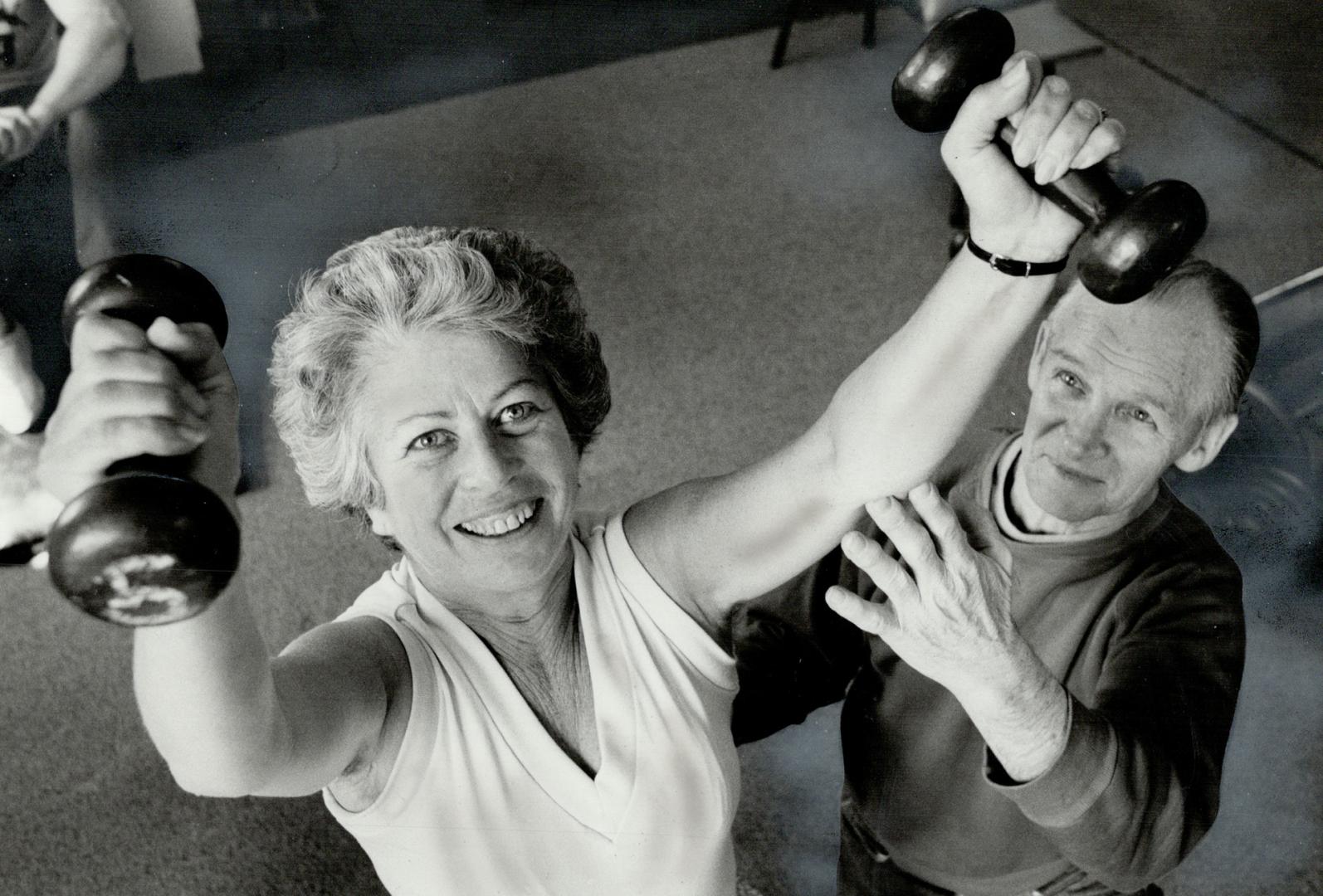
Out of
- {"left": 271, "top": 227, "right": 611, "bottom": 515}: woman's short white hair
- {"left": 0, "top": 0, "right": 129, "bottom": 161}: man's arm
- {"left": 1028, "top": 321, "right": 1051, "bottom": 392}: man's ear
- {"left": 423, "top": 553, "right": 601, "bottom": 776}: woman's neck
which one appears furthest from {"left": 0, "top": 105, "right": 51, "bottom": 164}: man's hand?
{"left": 1028, "top": 321, "right": 1051, "bottom": 392}: man's ear

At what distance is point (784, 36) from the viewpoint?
80 cm

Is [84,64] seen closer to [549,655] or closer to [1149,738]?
[549,655]

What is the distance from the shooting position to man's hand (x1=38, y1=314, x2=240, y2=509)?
439mm

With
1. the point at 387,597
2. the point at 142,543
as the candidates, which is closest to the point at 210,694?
the point at 142,543

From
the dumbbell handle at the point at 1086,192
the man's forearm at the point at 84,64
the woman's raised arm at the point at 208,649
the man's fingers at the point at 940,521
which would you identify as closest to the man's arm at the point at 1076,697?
the man's fingers at the point at 940,521

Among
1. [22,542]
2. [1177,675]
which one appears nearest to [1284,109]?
[1177,675]

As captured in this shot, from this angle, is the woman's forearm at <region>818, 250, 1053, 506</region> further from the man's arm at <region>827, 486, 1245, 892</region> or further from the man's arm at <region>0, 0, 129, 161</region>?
the man's arm at <region>0, 0, 129, 161</region>

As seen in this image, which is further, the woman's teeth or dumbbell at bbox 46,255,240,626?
the woman's teeth

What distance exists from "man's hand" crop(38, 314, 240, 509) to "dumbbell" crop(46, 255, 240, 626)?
11 mm

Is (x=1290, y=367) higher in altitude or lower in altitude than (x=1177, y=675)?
higher

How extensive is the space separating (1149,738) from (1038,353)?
0.27 m

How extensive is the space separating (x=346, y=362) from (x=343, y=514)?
135 mm

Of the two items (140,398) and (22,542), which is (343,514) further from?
(140,398)

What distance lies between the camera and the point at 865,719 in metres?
0.90
